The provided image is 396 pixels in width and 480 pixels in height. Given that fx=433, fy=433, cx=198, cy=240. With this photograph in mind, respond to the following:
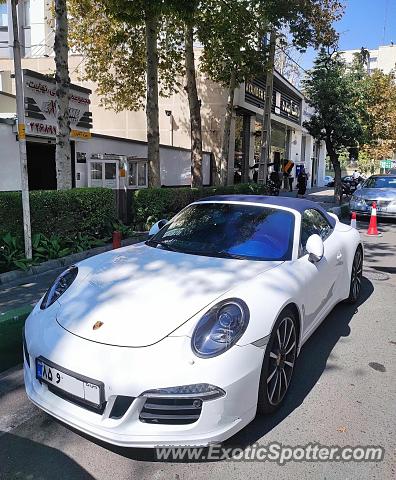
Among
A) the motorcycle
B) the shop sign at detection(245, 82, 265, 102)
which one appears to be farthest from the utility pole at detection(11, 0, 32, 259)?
the shop sign at detection(245, 82, 265, 102)

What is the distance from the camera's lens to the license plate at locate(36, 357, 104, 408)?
234cm

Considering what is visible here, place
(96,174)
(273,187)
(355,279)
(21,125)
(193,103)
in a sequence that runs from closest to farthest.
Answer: (355,279) < (21,125) < (193,103) < (96,174) < (273,187)

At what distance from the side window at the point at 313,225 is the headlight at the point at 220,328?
1.36m

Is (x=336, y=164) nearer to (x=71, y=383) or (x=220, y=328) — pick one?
(x=220, y=328)

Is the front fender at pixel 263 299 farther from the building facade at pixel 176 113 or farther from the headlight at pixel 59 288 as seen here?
the building facade at pixel 176 113

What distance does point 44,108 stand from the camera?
11.8 metres

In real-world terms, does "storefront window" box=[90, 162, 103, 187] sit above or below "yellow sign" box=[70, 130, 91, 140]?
below

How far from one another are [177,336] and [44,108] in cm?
1103

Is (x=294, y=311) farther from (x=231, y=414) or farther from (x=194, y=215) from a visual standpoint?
(x=194, y=215)

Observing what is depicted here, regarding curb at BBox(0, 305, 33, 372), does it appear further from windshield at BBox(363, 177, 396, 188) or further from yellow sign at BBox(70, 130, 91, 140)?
windshield at BBox(363, 177, 396, 188)

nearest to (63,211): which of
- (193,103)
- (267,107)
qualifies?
(193,103)

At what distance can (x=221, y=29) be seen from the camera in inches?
543

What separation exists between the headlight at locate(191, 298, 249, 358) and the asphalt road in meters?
0.67

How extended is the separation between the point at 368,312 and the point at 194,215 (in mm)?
2512
